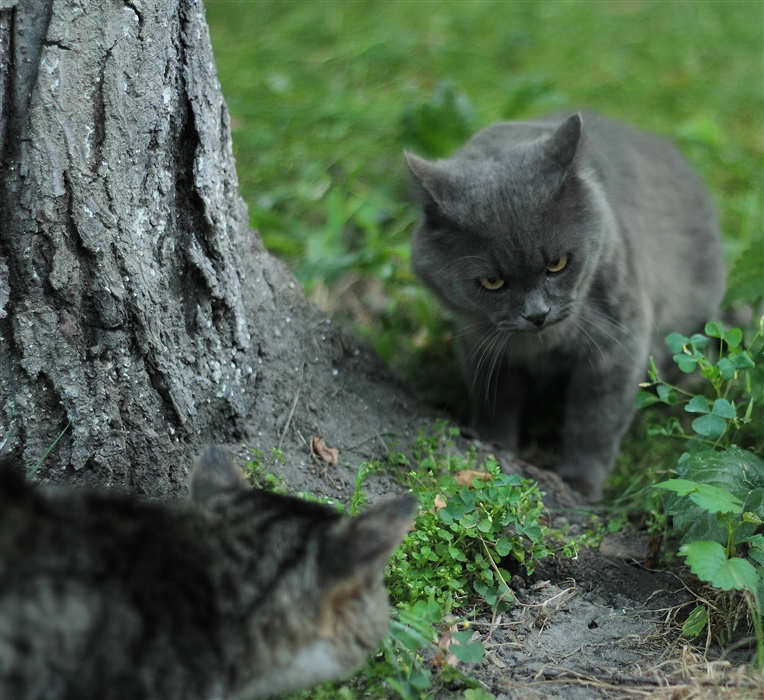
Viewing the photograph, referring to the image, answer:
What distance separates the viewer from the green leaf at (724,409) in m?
2.57

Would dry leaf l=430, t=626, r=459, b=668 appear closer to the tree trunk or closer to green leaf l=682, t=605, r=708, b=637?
green leaf l=682, t=605, r=708, b=637

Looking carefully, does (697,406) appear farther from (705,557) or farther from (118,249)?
(118,249)

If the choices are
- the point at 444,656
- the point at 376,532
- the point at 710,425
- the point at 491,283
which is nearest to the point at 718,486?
the point at 710,425

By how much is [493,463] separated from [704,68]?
176 inches

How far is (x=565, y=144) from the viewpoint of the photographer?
2.94 metres

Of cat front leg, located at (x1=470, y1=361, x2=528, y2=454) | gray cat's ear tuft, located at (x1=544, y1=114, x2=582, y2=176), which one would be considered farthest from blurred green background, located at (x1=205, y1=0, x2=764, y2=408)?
gray cat's ear tuft, located at (x1=544, y1=114, x2=582, y2=176)

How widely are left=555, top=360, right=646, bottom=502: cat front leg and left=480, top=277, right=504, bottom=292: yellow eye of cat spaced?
0.63 meters

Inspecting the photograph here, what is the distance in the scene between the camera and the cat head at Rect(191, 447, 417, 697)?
1.75m

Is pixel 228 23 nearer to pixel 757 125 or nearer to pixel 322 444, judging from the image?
pixel 757 125

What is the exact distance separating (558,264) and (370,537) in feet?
5.29

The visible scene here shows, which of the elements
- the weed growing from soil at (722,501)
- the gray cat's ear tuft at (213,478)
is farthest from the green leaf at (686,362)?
the gray cat's ear tuft at (213,478)

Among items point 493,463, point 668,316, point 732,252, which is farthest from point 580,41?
point 493,463

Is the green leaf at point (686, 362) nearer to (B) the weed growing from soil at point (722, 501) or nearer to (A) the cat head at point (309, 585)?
(B) the weed growing from soil at point (722, 501)

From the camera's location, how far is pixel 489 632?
7.73ft
